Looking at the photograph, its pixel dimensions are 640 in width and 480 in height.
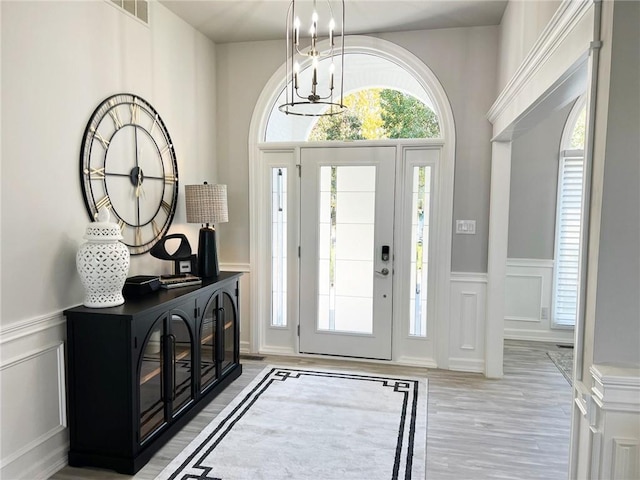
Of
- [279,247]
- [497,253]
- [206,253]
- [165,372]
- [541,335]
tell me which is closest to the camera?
[165,372]

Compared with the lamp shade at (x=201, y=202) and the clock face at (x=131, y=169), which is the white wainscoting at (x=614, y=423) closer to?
the clock face at (x=131, y=169)

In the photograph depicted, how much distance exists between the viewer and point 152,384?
106 inches

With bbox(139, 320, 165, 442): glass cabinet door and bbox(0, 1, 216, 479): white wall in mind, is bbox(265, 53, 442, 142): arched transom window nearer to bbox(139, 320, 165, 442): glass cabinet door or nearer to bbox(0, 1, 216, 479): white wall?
bbox(0, 1, 216, 479): white wall

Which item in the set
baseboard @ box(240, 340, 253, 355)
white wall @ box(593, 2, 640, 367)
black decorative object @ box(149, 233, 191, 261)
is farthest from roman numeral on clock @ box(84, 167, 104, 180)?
white wall @ box(593, 2, 640, 367)

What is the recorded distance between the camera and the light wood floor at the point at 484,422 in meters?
2.58

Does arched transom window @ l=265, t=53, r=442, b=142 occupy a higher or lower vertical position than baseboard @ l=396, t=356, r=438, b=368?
higher

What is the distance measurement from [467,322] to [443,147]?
1583mm

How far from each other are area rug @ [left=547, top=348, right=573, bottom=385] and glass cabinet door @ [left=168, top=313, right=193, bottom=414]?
3.13 metres

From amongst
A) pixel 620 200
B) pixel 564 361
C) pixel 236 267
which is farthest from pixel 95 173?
pixel 564 361

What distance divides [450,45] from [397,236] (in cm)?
173

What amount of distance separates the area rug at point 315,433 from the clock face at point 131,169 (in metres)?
1.41

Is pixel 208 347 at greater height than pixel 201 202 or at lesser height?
lesser

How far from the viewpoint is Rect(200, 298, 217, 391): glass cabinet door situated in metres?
3.30

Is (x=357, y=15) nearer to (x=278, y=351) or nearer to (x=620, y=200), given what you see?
(x=620, y=200)
